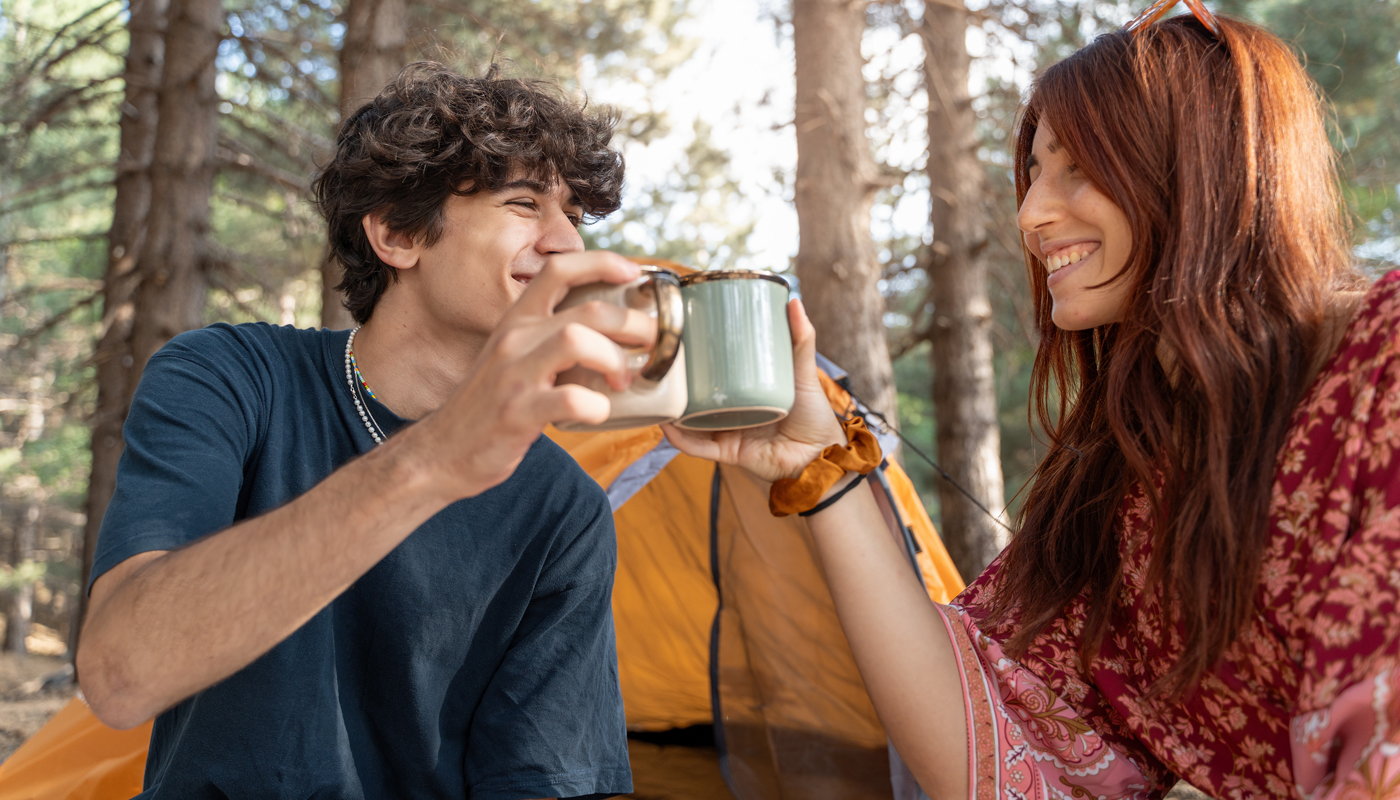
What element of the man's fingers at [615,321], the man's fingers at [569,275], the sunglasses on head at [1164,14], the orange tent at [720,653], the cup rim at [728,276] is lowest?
the orange tent at [720,653]

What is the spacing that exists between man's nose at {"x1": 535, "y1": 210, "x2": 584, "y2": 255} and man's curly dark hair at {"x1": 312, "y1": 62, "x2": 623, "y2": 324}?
86 millimetres

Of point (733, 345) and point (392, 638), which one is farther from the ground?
point (733, 345)

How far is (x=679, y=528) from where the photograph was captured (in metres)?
3.16

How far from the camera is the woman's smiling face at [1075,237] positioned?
1.37 m

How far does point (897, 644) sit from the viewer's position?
1400 mm

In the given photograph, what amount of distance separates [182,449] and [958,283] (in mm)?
5297

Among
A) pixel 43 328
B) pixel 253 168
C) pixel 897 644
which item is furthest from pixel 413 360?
pixel 43 328

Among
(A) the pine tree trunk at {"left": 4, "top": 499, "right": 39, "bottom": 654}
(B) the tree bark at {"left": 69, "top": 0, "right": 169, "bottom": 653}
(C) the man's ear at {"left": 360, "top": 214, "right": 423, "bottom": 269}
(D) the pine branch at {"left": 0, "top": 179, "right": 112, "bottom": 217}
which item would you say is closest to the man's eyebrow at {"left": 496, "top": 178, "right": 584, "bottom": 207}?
(C) the man's ear at {"left": 360, "top": 214, "right": 423, "bottom": 269}

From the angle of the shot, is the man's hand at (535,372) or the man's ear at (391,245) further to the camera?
the man's ear at (391,245)

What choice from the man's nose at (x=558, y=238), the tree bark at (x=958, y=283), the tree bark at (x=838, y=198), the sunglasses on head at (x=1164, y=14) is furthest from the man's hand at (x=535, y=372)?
the tree bark at (x=958, y=283)

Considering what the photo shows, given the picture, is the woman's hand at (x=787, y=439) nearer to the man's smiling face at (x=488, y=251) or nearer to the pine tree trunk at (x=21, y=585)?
the man's smiling face at (x=488, y=251)

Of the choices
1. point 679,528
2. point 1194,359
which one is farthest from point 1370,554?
point 679,528

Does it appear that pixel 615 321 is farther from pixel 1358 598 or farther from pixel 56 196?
pixel 56 196

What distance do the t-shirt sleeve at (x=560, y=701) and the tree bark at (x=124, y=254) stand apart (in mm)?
4640
